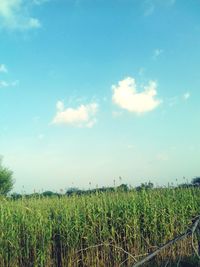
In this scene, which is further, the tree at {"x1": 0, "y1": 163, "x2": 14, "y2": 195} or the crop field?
the tree at {"x1": 0, "y1": 163, "x2": 14, "y2": 195}

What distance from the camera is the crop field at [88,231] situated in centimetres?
700

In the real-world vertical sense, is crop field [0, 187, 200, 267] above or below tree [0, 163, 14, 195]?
below

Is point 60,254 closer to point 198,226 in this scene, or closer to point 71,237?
point 71,237

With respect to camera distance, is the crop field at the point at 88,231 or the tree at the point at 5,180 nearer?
the crop field at the point at 88,231

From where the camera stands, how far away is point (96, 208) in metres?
7.73

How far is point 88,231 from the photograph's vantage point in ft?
23.9

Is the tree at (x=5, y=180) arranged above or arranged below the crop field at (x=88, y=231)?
above

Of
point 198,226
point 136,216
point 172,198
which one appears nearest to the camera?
point 198,226

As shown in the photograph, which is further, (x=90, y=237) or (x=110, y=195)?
(x=110, y=195)

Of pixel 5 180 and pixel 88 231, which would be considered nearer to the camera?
pixel 88 231

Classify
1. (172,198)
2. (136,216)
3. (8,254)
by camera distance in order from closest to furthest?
1. (8,254)
2. (136,216)
3. (172,198)

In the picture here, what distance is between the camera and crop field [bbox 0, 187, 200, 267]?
700 centimetres

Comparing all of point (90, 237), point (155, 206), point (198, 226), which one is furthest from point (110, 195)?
point (198, 226)

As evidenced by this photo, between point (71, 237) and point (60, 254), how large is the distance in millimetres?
469
